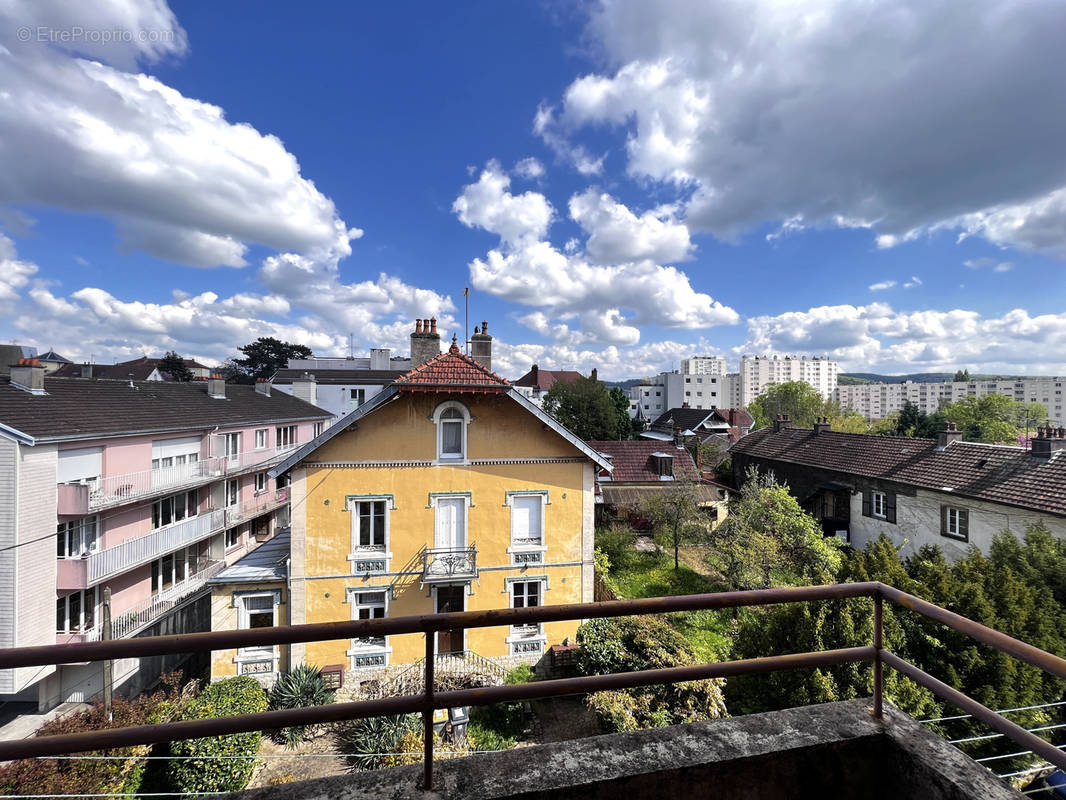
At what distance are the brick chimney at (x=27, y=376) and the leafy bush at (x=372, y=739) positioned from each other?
14582mm

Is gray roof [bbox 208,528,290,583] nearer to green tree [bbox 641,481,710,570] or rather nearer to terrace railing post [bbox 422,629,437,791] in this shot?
terrace railing post [bbox 422,629,437,791]

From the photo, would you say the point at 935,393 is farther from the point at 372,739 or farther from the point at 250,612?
the point at 250,612

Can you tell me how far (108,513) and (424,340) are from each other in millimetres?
11320

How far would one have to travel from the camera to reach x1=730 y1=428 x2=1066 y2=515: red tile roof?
15656mm

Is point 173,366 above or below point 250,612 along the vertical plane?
above

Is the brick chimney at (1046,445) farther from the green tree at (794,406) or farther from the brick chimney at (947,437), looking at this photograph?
the green tree at (794,406)

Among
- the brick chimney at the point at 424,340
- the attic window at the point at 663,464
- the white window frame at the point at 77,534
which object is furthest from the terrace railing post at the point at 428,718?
the attic window at the point at 663,464

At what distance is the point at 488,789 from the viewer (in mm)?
1723

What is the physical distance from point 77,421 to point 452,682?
14268mm

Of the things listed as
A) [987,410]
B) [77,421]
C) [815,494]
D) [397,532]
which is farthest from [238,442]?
[987,410]

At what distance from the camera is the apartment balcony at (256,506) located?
67.5 ft

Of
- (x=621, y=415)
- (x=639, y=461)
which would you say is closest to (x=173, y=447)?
(x=639, y=461)

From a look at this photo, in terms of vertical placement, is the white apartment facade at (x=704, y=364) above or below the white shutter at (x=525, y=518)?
above

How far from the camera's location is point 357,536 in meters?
11.5
